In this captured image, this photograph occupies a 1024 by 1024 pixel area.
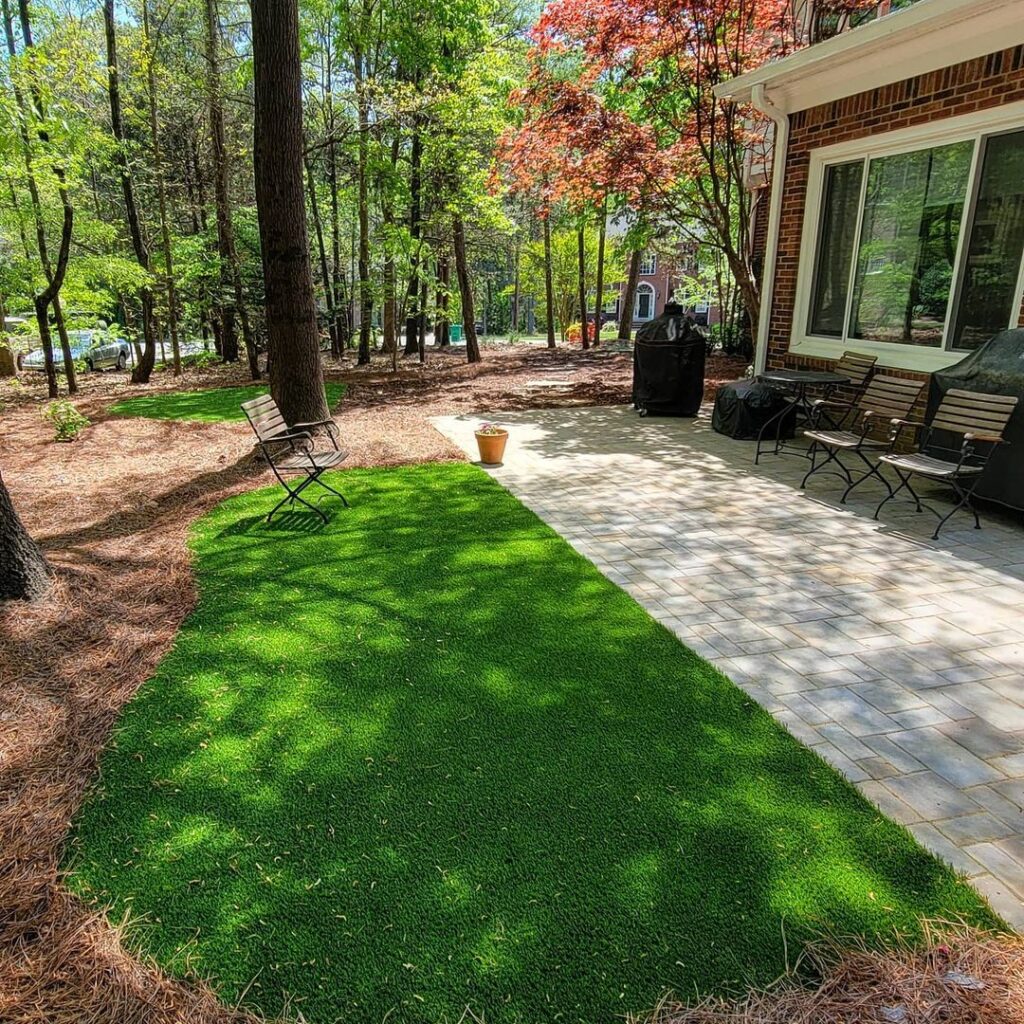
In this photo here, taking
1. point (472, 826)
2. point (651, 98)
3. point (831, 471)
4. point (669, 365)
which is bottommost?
point (472, 826)

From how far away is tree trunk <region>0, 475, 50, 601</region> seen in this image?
349cm

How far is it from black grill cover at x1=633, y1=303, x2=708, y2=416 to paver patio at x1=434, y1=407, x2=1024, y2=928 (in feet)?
8.03

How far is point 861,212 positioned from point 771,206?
1330mm

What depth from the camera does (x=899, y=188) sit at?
6859 mm

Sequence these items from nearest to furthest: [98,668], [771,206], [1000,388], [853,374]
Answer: [98,668]
[1000,388]
[853,374]
[771,206]

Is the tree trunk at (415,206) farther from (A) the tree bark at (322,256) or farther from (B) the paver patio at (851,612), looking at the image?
(B) the paver patio at (851,612)

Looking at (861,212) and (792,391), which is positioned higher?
(861,212)

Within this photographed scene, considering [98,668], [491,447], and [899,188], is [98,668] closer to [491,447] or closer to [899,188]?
[491,447]

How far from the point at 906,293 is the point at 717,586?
4.70 metres

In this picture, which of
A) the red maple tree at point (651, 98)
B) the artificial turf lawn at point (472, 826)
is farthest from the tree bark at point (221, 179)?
the artificial turf lawn at point (472, 826)

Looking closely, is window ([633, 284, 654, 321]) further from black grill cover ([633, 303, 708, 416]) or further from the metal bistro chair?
the metal bistro chair

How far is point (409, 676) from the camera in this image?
317 cm

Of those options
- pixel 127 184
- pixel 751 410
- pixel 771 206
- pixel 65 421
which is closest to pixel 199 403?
pixel 65 421

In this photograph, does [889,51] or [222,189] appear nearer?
[889,51]
